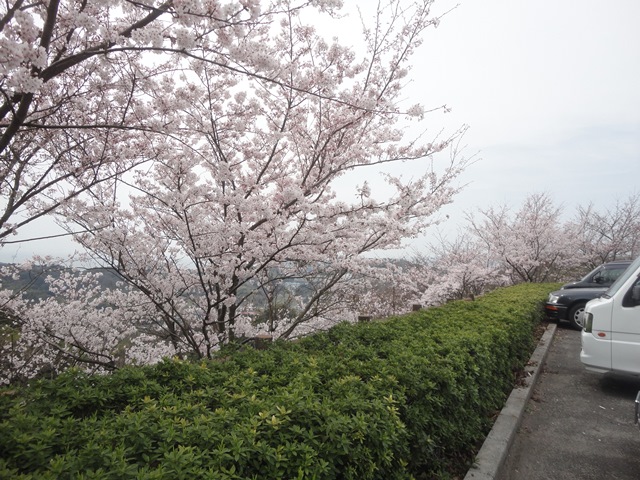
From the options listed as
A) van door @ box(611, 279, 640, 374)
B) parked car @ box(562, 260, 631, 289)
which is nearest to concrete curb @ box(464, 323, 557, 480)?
van door @ box(611, 279, 640, 374)

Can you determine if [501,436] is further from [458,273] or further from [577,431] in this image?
[458,273]

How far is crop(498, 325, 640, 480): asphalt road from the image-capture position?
3031mm

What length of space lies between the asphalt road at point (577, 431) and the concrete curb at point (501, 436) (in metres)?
0.14

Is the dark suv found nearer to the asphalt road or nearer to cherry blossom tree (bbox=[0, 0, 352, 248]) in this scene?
the asphalt road

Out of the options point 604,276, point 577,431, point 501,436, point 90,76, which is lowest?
point 577,431

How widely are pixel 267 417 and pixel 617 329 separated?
459 centimetres

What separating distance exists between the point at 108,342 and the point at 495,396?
7631 mm

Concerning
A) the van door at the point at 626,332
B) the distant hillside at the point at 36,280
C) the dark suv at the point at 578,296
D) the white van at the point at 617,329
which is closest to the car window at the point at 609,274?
the dark suv at the point at 578,296

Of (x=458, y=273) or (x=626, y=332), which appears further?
(x=458, y=273)

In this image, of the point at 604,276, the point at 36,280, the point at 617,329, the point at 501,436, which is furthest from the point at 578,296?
the point at 36,280

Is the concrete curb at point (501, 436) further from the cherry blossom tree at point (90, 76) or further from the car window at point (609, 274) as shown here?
the car window at point (609, 274)

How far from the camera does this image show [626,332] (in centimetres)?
420

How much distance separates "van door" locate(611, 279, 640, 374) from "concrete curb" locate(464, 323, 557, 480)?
1040 mm

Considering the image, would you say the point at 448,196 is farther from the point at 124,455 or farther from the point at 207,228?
the point at 124,455
